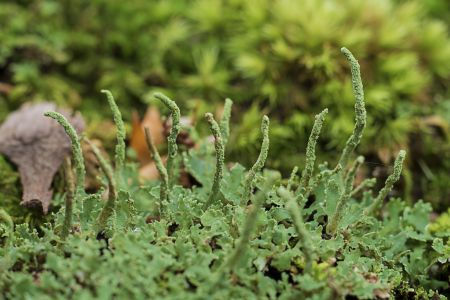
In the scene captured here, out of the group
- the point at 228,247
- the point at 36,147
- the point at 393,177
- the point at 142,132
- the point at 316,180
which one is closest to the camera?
the point at 228,247

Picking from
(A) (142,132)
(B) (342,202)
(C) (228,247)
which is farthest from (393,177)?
(A) (142,132)

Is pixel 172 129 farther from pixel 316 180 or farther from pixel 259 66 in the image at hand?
pixel 259 66

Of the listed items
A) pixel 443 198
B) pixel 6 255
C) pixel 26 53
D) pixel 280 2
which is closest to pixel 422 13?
pixel 280 2

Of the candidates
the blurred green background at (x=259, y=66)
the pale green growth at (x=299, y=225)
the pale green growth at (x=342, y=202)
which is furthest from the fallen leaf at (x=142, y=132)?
the pale green growth at (x=299, y=225)

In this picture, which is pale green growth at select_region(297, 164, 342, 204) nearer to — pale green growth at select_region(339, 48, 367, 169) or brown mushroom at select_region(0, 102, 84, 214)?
pale green growth at select_region(339, 48, 367, 169)

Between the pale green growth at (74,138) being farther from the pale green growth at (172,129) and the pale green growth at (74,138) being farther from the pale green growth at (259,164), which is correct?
the pale green growth at (259,164)

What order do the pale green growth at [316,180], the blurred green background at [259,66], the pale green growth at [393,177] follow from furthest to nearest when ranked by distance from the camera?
1. the blurred green background at [259,66]
2. the pale green growth at [316,180]
3. the pale green growth at [393,177]

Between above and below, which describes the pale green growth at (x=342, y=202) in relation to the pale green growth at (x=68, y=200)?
above
